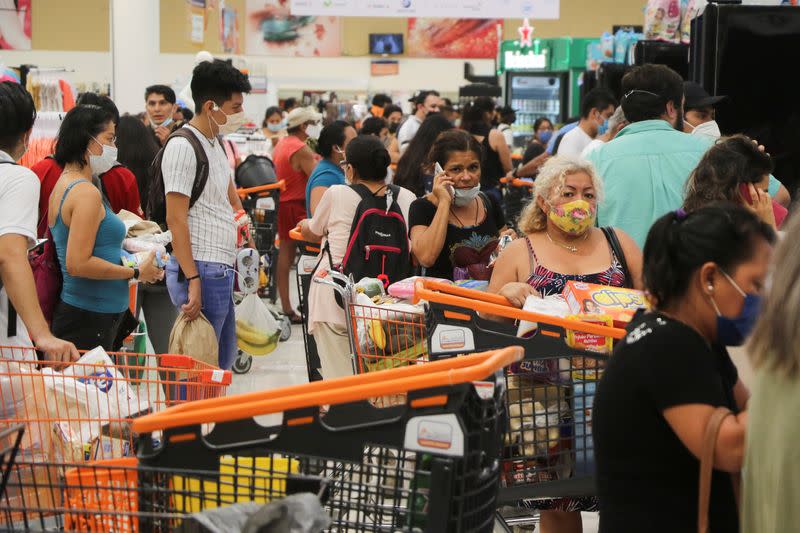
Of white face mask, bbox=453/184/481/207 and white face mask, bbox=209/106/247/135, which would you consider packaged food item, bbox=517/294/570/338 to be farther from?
white face mask, bbox=209/106/247/135

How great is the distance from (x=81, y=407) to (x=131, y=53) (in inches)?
342

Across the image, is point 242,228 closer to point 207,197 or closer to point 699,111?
point 207,197

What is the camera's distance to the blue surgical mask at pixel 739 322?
6.51 ft

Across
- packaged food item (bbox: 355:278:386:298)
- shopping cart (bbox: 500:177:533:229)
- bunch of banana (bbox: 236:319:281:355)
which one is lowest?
bunch of banana (bbox: 236:319:281:355)

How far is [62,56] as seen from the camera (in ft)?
61.8

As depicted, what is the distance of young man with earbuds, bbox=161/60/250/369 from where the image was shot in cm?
437

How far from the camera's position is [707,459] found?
1911 millimetres

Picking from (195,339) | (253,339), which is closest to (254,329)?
(253,339)

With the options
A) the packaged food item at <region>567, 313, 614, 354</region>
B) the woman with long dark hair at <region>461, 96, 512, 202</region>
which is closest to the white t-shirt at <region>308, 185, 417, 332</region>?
the packaged food item at <region>567, 313, 614, 354</region>

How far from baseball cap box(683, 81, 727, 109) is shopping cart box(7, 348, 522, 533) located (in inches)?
124

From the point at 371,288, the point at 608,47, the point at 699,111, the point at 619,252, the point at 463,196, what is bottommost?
the point at 371,288

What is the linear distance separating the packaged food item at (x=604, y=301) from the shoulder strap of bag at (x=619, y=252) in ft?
1.50

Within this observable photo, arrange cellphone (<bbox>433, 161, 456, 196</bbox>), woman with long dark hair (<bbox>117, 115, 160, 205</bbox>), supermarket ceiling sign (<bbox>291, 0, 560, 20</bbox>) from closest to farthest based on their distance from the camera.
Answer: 1. cellphone (<bbox>433, 161, 456, 196</bbox>)
2. woman with long dark hair (<bbox>117, 115, 160, 205</bbox>)
3. supermarket ceiling sign (<bbox>291, 0, 560, 20</bbox>)

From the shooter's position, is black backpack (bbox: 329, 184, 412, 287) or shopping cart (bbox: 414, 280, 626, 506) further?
Result: black backpack (bbox: 329, 184, 412, 287)
